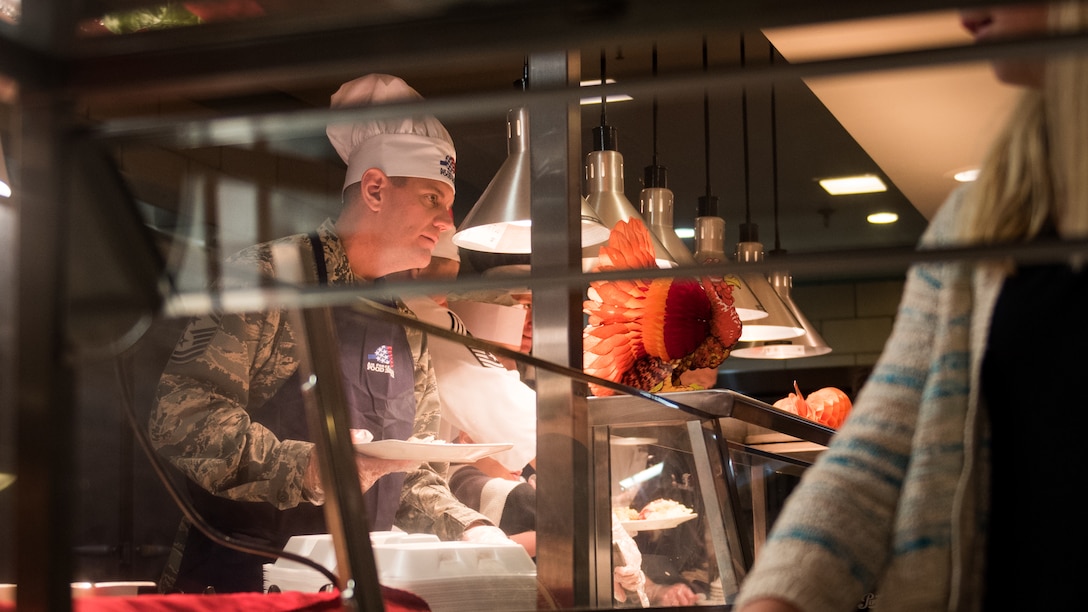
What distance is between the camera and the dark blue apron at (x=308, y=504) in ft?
3.29

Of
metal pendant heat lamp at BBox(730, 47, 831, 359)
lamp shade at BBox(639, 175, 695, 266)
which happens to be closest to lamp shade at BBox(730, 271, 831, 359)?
metal pendant heat lamp at BBox(730, 47, 831, 359)

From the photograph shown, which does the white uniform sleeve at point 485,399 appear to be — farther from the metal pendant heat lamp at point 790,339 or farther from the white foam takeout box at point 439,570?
the metal pendant heat lamp at point 790,339

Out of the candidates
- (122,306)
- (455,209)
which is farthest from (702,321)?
(455,209)

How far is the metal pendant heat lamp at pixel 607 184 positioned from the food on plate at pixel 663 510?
1123 millimetres

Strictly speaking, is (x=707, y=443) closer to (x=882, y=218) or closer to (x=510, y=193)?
(x=510, y=193)

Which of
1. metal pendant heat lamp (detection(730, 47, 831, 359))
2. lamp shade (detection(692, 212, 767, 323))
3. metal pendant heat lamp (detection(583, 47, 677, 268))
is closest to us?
metal pendant heat lamp (detection(583, 47, 677, 268))

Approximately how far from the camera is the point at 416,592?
40.2 inches

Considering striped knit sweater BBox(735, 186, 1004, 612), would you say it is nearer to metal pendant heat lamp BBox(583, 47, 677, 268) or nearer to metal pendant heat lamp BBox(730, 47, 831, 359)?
metal pendant heat lamp BBox(583, 47, 677, 268)

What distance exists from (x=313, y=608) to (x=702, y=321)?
1160 millimetres

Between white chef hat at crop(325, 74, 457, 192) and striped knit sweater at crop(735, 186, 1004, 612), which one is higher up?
white chef hat at crop(325, 74, 457, 192)

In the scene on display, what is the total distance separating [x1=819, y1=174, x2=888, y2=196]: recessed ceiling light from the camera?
6.69m

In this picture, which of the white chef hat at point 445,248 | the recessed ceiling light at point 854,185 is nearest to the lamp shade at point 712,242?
the white chef hat at point 445,248

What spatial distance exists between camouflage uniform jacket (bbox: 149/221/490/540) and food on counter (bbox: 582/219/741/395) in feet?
2.22

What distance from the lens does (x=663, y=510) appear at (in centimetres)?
150
